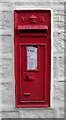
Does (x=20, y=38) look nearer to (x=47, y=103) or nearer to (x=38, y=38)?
(x=38, y=38)

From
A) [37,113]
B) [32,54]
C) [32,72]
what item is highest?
[32,54]

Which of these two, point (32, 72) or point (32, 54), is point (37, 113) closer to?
point (32, 72)

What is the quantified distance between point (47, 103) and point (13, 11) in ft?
5.36

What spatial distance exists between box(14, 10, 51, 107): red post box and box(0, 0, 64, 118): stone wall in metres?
0.09

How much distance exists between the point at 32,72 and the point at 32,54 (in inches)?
11.7

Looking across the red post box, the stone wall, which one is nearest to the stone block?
the stone wall

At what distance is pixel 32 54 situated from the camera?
18.0 ft

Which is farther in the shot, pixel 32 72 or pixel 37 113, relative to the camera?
pixel 37 113

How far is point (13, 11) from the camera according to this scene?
18.0 ft

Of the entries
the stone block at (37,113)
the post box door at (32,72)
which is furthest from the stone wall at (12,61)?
the post box door at (32,72)

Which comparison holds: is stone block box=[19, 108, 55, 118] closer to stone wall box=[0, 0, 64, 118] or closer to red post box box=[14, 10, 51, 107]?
stone wall box=[0, 0, 64, 118]

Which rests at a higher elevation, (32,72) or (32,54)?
(32,54)

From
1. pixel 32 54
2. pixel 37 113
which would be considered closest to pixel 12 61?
pixel 32 54

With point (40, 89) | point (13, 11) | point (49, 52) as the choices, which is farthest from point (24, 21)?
point (40, 89)
